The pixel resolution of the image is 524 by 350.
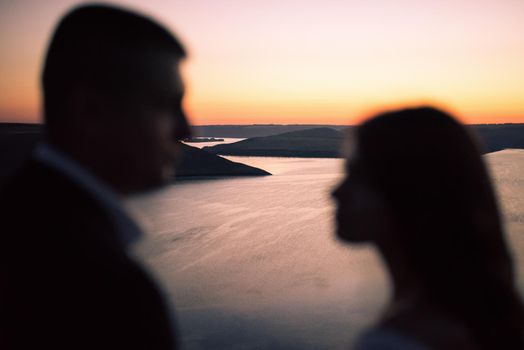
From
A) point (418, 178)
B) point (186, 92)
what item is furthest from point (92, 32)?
point (418, 178)

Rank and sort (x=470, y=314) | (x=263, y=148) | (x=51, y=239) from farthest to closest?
(x=263, y=148) → (x=470, y=314) → (x=51, y=239)

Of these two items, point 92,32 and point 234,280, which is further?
point 234,280

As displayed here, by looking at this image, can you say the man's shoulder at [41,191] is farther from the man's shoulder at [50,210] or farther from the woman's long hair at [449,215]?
→ the woman's long hair at [449,215]

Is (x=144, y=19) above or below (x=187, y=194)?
above

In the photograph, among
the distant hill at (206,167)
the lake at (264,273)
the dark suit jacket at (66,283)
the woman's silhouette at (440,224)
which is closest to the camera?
the dark suit jacket at (66,283)

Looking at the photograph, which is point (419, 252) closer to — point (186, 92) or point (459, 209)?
point (459, 209)

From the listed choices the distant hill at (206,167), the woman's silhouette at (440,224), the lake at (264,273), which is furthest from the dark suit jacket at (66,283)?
the distant hill at (206,167)

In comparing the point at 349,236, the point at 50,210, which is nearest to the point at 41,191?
the point at 50,210
